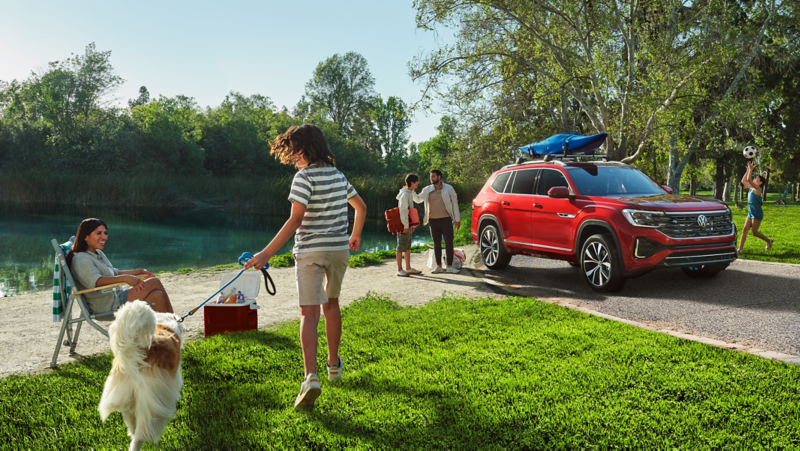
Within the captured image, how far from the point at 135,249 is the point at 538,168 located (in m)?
16.7

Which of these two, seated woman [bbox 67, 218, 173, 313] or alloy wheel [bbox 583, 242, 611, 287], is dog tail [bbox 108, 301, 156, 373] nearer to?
seated woman [bbox 67, 218, 173, 313]

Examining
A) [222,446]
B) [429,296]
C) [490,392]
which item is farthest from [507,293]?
[222,446]

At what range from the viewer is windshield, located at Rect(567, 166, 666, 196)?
959 cm

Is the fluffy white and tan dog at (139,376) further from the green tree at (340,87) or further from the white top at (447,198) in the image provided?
the green tree at (340,87)

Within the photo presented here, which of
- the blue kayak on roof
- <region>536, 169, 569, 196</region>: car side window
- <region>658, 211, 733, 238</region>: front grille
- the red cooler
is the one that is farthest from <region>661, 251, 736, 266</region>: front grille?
the red cooler

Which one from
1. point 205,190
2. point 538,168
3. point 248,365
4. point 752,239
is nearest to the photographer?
point 248,365

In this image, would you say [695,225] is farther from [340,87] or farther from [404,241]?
[340,87]

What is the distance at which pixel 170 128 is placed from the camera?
58.4 m

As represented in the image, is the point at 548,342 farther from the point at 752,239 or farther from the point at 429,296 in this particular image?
the point at 752,239

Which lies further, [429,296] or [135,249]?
[135,249]

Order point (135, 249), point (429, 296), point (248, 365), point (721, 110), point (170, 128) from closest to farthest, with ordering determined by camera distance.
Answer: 1. point (248, 365)
2. point (429, 296)
3. point (721, 110)
4. point (135, 249)
5. point (170, 128)

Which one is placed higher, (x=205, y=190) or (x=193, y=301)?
(x=205, y=190)

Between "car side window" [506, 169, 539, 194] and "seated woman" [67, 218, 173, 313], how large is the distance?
680 centimetres

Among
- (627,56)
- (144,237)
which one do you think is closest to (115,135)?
(144,237)
